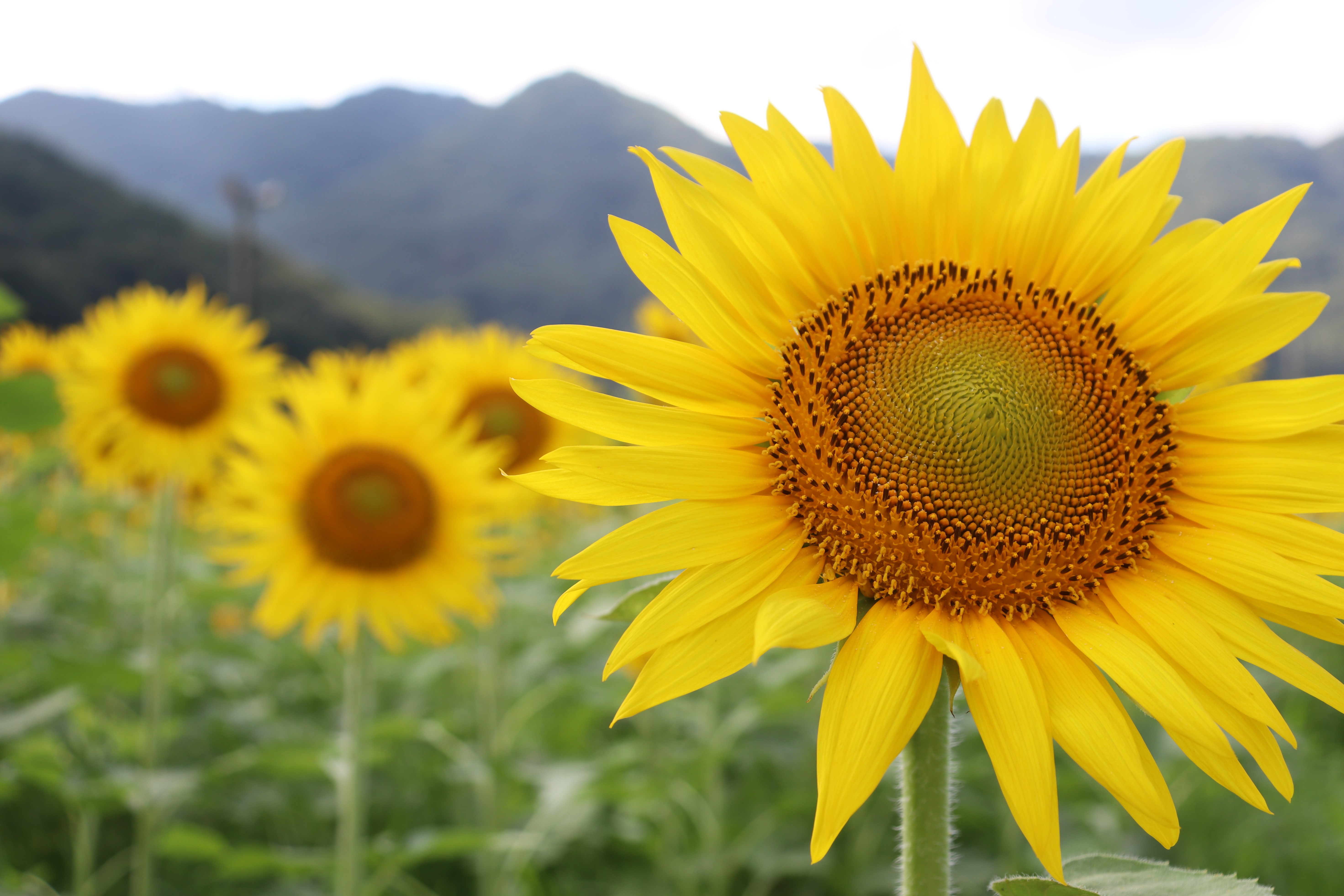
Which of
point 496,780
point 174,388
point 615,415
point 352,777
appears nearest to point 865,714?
point 615,415

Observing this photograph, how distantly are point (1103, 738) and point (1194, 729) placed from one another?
0.10 meters

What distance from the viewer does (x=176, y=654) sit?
4.67 meters

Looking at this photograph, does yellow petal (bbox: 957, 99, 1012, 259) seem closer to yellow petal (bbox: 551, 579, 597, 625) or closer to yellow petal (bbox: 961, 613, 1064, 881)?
yellow petal (bbox: 961, 613, 1064, 881)

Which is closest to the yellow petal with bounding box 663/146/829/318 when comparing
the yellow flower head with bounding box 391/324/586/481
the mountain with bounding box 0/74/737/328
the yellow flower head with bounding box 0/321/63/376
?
the yellow flower head with bounding box 391/324/586/481

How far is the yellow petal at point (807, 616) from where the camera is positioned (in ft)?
3.04

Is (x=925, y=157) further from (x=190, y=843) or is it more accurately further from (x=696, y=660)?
(x=190, y=843)

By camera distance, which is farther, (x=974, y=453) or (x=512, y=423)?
(x=512, y=423)

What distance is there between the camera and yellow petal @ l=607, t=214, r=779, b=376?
1140 millimetres

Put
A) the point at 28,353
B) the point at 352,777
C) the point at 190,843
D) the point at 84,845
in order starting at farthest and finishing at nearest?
1. the point at 28,353
2. the point at 84,845
3. the point at 190,843
4. the point at 352,777

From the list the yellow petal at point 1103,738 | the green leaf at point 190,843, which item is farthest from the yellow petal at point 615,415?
the green leaf at point 190,843

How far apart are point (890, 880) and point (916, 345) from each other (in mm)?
2870

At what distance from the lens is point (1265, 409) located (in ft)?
3.84

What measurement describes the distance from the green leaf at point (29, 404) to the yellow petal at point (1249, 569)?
286 centimetres

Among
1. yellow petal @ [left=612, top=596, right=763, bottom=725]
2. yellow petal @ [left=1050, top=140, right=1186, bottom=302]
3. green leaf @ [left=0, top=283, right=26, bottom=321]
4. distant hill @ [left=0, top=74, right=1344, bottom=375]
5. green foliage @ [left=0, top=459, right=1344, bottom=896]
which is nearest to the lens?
yellow petal @ [left=612, top=596, right=763, bottom=725]
